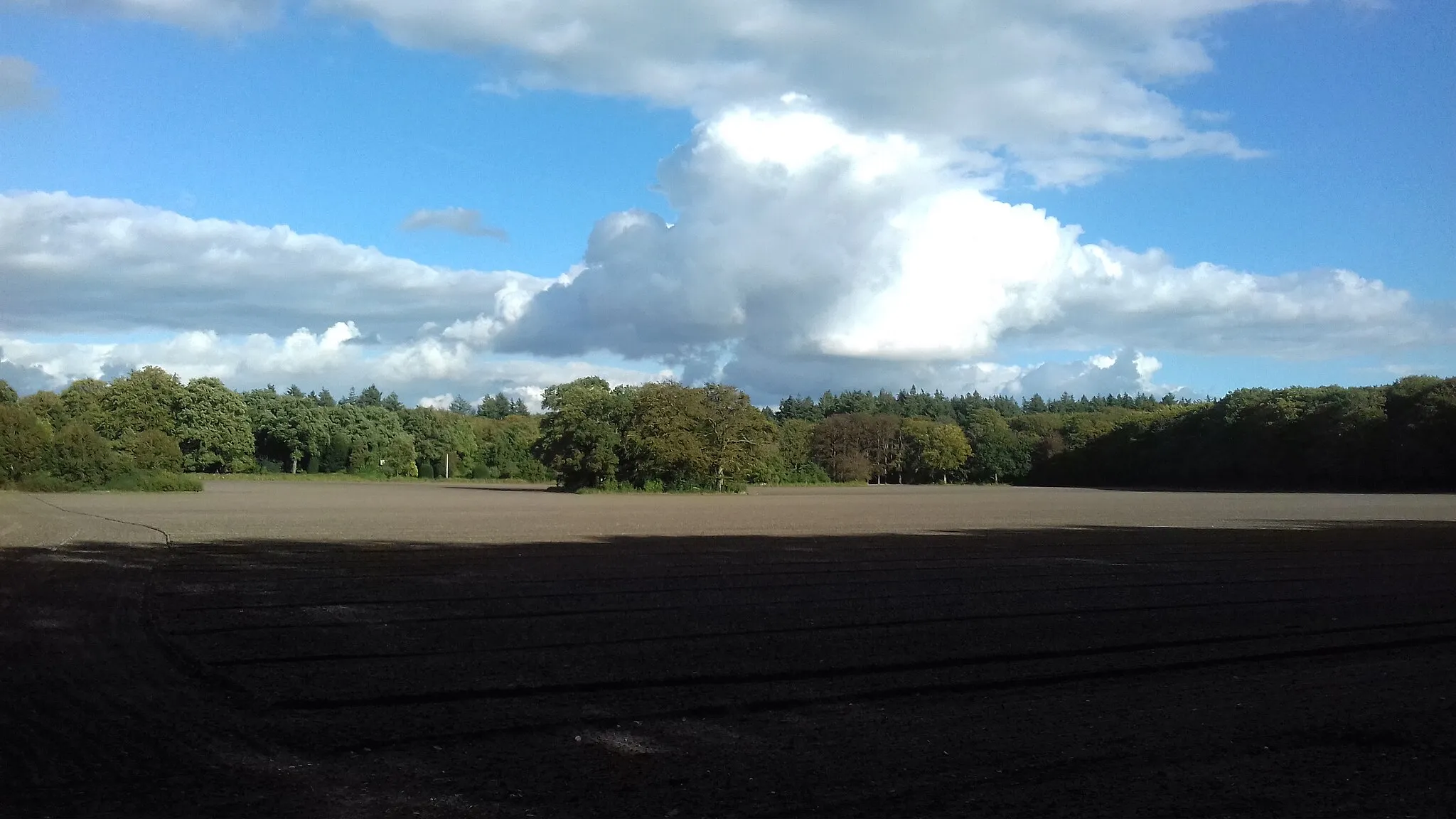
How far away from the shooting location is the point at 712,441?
7469cm

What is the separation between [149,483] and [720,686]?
60138 millimetres

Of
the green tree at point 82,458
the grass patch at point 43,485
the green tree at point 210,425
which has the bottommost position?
the grass patch at point 43,485

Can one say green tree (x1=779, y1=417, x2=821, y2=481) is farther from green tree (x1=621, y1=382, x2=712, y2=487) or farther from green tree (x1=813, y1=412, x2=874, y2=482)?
green tree (x1=621, y1=382, x2=712, y2=487)

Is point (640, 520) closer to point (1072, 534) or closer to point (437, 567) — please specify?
point (1072, 534)

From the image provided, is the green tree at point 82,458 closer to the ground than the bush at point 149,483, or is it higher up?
higher up

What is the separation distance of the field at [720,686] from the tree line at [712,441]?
164 feet

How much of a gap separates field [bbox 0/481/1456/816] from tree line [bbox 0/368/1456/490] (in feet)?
164

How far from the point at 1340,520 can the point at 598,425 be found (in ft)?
144

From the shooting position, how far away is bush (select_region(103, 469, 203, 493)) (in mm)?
60281

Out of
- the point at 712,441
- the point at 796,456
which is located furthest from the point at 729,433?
the point at 796,456

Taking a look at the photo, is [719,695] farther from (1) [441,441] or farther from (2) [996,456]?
(2) [996,456]

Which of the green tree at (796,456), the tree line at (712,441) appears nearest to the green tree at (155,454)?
the tree line at (712,441)

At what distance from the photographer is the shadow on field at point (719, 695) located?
20.0 feet

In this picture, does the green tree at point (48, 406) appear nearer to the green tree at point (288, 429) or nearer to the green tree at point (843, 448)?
the green tree at point (288, 429)
